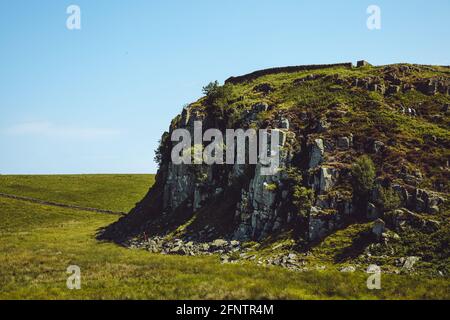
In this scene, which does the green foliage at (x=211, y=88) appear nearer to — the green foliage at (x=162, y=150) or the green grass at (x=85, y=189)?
the green foliage at (x=162, y=150)

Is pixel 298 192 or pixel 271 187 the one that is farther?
pixel 271 187

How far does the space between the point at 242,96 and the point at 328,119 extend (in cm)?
1647

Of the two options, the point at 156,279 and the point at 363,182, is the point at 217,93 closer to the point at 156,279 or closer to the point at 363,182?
the point at 363,182

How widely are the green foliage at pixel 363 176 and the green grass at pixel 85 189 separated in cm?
7315

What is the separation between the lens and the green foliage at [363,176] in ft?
131

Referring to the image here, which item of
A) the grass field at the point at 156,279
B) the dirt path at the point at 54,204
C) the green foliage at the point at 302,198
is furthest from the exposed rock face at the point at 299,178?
the dirt path at the point at 54,204

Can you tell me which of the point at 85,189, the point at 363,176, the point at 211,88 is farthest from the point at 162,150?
the point at 85,189

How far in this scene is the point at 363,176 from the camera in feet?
131

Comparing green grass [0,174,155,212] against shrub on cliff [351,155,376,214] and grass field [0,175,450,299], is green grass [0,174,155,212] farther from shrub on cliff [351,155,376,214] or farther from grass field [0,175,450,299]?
shrub on cliff [351,155,376,214]

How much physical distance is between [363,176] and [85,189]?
332ft

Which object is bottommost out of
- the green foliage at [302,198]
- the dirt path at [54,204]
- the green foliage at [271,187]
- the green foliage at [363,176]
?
the dirt path at [54,204]

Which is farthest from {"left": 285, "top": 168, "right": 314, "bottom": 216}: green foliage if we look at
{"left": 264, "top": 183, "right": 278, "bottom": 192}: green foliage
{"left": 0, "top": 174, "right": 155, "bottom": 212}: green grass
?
{"left": 0, "top": 174, "right": 155, "bottom": 212}: green grass

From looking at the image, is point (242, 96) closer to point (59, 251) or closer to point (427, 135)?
point (427, 135)
